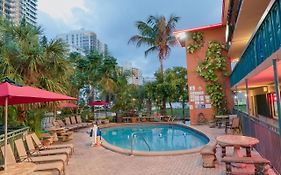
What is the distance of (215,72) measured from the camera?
18859 millimetres

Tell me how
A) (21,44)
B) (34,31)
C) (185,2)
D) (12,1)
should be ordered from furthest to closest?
(185,2)
(12,1)
(34,31)
(21,44)

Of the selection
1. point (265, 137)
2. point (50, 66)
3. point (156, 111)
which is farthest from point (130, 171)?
point (156, 111)

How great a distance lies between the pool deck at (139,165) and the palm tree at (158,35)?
15.5 metres

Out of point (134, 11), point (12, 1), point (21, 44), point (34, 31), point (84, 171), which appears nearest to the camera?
point (84, 171)

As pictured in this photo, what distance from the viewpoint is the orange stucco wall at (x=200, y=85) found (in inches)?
745

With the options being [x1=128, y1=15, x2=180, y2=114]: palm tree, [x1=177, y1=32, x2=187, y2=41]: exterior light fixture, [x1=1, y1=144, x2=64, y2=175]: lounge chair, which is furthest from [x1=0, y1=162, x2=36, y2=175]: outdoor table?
[x1=128, y1=15, x2=180, y2=114]: palm tree

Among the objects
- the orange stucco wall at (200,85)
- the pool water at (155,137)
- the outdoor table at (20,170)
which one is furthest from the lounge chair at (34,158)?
the orange stucco wall at (200,85)

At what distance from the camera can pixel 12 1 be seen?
388 feet

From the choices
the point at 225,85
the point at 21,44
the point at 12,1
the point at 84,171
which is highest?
the point at 12,1

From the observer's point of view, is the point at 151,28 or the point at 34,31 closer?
the point at 34,31

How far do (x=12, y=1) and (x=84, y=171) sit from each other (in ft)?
436

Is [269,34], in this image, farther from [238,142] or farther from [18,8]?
[18,8]

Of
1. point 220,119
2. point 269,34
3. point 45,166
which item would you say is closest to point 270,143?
point 269,34

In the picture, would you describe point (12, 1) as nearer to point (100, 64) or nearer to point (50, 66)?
point (100, 64)
